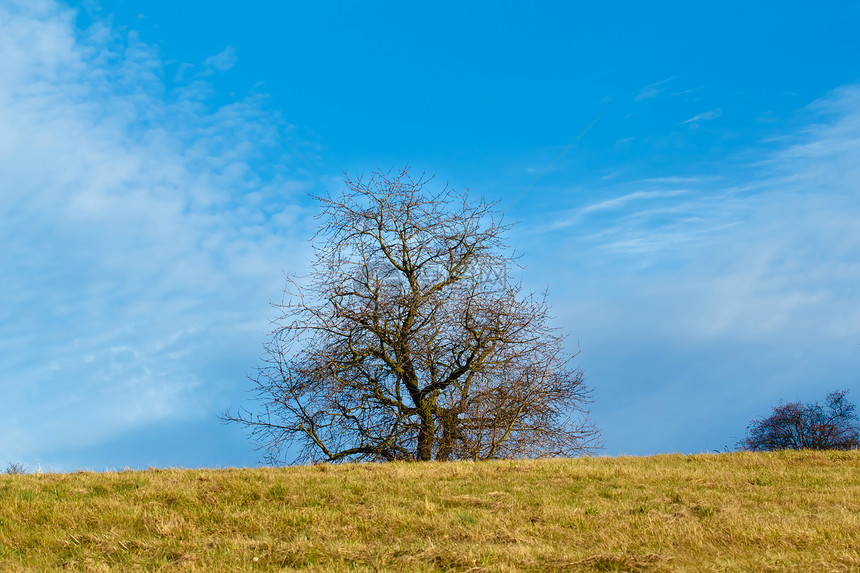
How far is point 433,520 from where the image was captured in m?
8.87

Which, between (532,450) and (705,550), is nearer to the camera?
(705,550)

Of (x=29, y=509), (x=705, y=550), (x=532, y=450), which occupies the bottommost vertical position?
(x=705, y=550)

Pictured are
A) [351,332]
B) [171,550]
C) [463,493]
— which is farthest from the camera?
[351,332]

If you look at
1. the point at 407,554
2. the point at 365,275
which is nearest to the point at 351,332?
the point at 365,275

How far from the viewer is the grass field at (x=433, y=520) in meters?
7.36

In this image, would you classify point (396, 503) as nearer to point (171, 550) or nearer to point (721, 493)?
point (171, 550)

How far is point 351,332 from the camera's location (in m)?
18.5

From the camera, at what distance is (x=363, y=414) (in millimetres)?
18766

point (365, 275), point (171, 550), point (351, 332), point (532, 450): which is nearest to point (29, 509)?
point (171, 550)

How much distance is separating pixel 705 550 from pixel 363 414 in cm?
1234

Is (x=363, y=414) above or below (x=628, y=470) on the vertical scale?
above

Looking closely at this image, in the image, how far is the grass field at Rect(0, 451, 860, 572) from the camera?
7.36 m

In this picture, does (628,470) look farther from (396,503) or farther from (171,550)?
(171,550)

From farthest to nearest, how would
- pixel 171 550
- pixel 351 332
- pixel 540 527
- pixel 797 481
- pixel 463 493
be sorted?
pixel 351 332, pixel 797 481, pixel 463 493, pixel 540 527, pixel 171 550
